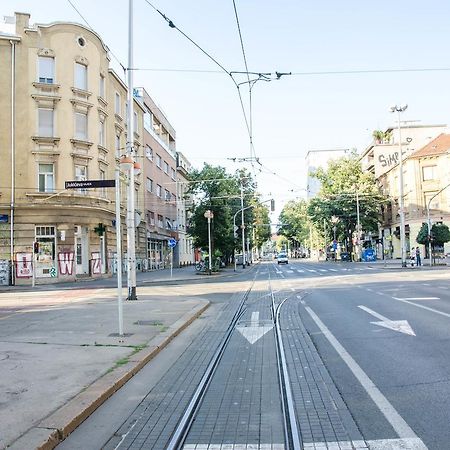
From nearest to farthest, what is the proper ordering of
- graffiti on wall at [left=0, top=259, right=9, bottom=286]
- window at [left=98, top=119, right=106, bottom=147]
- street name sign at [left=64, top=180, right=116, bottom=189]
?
street name sign at [left=64, top=180, right=116, bottom=189]
graffiti on wall at [left=0, top=259, right=9, bottom=286]
window at [left=98, top=119, right=106, bottom=147]

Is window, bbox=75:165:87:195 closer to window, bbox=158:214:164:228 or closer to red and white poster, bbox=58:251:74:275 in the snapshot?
red and white poster, bbox=58:251:74:275

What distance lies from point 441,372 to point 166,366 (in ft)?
12.3

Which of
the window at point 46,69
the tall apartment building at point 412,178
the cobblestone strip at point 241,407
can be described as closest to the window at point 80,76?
the window at point 46,69

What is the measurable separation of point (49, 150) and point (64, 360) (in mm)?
27884

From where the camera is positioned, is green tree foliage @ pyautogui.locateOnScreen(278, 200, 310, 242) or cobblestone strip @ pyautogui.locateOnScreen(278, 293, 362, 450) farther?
green tree foliage @ pyautogui.locateOnScreen(278, 200, 310, 242)

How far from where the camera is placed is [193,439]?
15.0ft

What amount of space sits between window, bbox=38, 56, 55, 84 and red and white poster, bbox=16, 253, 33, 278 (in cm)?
1146

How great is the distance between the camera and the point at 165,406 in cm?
557

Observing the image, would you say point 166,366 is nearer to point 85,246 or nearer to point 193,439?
point 193,439

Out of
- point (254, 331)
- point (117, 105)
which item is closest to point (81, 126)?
point (117, 105)

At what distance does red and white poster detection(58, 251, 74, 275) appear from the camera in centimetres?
3272

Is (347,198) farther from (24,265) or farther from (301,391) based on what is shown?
(301,391)

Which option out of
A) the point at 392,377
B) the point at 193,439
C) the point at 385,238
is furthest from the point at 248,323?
the point at 385,238

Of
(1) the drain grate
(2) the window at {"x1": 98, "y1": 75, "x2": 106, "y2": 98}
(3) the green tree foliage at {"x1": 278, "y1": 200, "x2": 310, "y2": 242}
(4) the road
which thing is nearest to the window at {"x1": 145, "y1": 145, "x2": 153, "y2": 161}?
(2) the window at {"x1": 98, "y1": 75, "x2": 106, "y2": 98}
